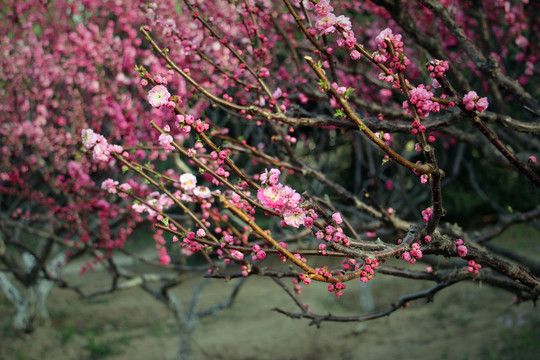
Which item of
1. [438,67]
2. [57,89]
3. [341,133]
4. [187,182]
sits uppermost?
[341,133]

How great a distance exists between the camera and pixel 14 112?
828 centimetres

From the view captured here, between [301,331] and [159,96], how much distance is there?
8.24 meters

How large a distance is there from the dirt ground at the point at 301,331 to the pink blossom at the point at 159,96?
6922 mm

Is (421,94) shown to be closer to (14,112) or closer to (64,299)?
(14,112)

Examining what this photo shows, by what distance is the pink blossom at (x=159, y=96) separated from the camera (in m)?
1.66

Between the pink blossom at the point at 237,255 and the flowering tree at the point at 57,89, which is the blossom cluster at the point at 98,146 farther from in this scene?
the flowering tree at the point at 57,89

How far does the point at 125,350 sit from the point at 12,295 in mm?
2691

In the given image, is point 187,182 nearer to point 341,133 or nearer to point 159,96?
point 159,96

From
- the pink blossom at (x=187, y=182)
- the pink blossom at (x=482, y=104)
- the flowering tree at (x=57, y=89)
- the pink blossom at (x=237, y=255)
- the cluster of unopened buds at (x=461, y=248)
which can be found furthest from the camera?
the flowering tree at (x=57, y=89)

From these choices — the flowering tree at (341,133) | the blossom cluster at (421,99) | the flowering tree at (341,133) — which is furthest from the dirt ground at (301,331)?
the blossom cluster at (421,99)

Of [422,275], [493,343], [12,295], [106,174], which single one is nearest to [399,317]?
[493,343]

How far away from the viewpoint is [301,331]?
9.12 meters

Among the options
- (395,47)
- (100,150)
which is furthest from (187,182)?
(395,47)

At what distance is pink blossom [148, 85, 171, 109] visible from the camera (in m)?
1.66
